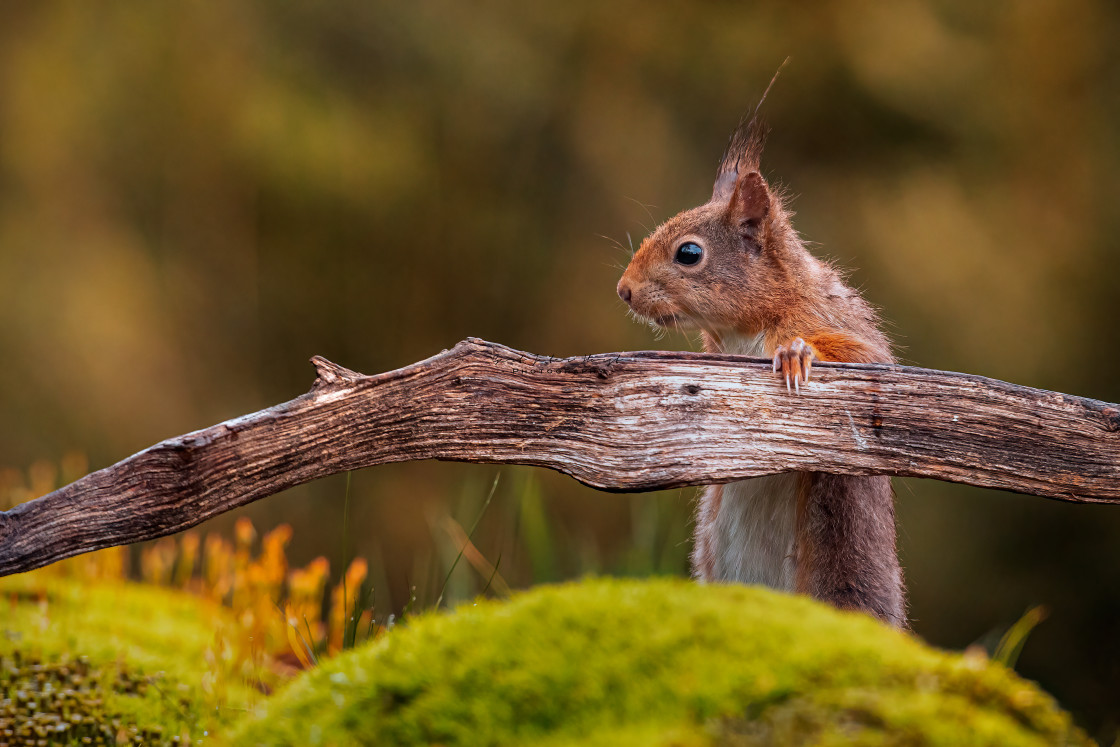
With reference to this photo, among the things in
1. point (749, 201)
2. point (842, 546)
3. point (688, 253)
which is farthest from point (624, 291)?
point (842, 546)

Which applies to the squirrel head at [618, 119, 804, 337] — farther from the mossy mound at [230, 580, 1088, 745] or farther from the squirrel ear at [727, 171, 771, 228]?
the mossy mound at [230, 580, 1088, 745]

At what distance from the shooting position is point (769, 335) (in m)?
2.40

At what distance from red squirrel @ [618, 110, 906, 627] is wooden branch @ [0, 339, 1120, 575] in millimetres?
389

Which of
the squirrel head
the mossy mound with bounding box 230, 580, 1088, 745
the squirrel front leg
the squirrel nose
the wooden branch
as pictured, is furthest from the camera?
the squirrel nose

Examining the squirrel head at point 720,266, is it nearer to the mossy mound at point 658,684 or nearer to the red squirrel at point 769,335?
the red squirrel at point 769,335

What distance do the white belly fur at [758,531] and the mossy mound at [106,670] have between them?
1140 mm

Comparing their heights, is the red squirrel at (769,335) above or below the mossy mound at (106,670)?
above

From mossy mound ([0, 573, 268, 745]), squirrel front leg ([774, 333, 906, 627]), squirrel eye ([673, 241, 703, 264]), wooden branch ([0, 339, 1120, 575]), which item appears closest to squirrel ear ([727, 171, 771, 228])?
squirrel eye ([673, 241, 703, 264])

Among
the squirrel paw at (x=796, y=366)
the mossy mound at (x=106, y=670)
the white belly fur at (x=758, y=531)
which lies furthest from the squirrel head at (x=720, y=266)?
the mossy mound at (x=106, y=670)

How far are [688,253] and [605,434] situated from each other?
941mm

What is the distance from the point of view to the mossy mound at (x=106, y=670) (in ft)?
6.70

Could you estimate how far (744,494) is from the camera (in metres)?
2.29

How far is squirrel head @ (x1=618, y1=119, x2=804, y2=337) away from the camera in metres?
2.44

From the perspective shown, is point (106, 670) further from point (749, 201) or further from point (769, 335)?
point (749, 201)
